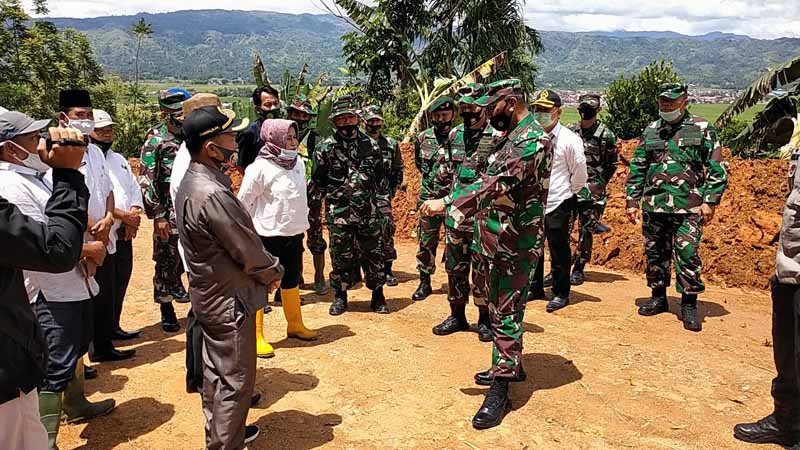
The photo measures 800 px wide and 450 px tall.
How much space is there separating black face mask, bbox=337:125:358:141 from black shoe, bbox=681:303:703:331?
3535 mm

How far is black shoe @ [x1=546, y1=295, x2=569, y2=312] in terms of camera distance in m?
6.19

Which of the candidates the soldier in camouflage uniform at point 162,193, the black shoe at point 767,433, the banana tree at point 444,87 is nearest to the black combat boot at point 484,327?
the black shoe at point 767,433

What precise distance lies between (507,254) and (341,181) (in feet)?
7.77

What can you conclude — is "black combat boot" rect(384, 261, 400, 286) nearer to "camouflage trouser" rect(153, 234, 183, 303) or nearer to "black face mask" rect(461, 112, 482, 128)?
"camouflage trouser" rect(153, 234, 183, 303)

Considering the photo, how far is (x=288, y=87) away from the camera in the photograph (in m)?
13.0

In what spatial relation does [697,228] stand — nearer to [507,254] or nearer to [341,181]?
[507,254]

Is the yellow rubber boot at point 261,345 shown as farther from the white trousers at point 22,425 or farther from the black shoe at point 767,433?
the black shoe at point 767,433

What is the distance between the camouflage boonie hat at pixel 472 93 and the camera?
13.6 feet

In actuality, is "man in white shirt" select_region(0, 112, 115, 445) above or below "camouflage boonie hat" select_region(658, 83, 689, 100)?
below

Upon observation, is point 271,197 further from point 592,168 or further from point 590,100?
point 592,168

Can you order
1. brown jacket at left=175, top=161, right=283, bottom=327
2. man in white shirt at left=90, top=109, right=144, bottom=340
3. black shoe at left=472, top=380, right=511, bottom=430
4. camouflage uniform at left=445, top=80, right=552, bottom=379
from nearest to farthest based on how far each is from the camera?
1. brown jacket at left=175, top=161, right=283, bottom=327
2. camouflage uniform at left=445, top=80, right=552, bottom=379
3. black shoe at left=472, top=380, right=511, bottom=430
4. man in white shirt at left=90, top=109, right=144, bottom=340

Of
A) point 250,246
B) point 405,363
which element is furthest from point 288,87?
point 250,246

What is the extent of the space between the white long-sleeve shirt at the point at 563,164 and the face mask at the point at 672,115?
82 cm

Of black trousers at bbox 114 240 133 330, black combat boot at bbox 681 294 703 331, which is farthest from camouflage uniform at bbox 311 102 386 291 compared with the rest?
black combat boot at bbox 681 294 703 331
